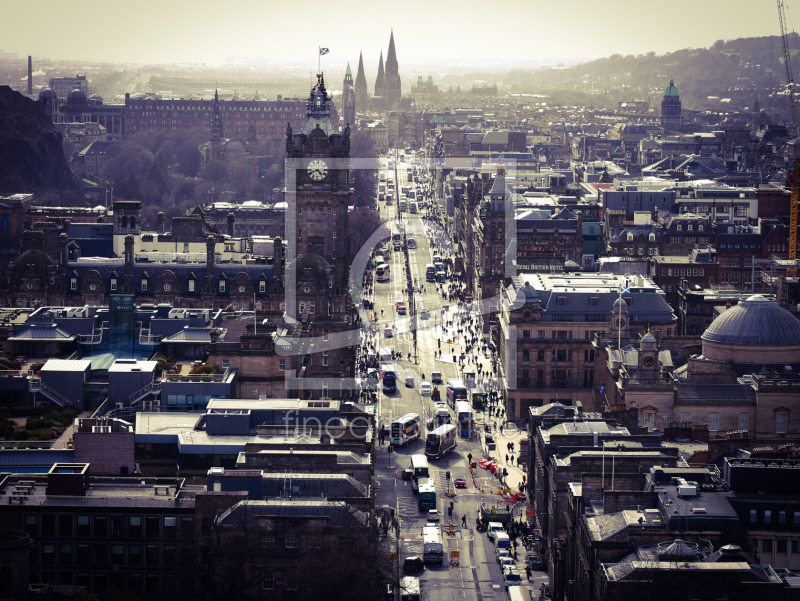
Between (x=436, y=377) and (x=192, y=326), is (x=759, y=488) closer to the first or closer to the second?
(x=192, y=326)

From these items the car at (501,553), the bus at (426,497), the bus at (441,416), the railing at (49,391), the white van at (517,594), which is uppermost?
the railing at (49,391)

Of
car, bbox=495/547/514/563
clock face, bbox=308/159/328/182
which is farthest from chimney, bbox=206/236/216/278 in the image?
car, bbox=495/547/514/563

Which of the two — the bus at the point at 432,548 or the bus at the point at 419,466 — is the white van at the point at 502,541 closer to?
the bus at the point at 432,548

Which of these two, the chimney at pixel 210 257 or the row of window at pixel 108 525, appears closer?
the row of window at pixel 108 525

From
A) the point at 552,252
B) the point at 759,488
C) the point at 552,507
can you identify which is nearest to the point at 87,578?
the point at 552,507

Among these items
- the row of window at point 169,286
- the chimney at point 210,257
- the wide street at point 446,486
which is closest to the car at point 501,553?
the wide street at point 446,486

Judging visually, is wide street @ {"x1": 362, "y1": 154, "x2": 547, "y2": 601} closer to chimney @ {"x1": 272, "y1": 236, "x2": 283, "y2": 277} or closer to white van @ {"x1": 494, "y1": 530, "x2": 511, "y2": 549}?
white van @ {"x1": 494, "y1": 530, "x2": 511, "y2": 549}
